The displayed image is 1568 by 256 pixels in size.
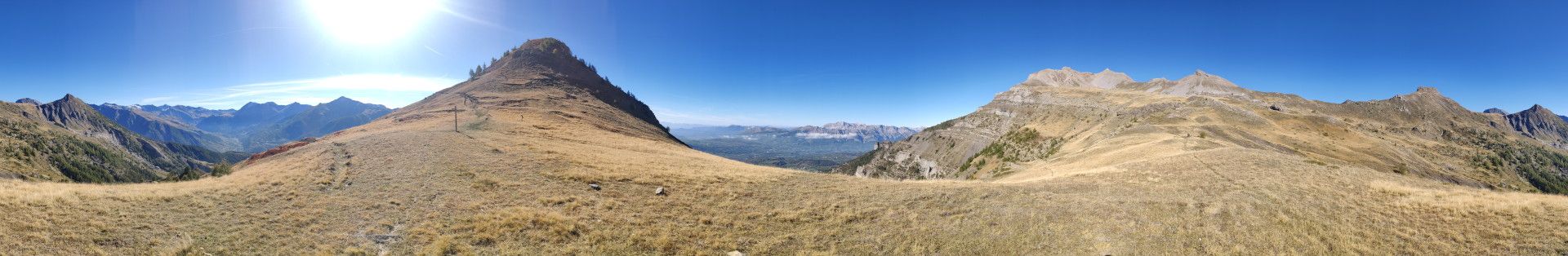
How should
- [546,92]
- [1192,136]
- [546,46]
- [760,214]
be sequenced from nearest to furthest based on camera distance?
1. [760,214]
2. [1192,136]
3. [546,92]
4. [546,46]

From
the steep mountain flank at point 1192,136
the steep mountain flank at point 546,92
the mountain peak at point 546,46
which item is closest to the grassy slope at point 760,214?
the steep mountain flank at point 1192,136

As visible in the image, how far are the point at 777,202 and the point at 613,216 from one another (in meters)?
7.70

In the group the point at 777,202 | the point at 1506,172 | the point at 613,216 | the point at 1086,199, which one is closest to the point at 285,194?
the point at 613,216

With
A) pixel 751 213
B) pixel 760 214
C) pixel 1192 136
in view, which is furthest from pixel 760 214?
pixel 1192 136

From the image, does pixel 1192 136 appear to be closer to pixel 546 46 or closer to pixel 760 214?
pixel 760 214

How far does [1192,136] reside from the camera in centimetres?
5416

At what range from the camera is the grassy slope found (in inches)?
658

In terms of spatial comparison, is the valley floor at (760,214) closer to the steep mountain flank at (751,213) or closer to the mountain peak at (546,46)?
the steep mountain flank at (751,213)

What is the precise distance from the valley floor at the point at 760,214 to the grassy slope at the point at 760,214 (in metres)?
0.09

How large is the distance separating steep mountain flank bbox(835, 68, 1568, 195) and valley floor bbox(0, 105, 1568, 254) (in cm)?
1384

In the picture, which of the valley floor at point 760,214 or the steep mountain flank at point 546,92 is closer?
the valley floor at point 760,214

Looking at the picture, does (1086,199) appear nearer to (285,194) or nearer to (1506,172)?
(285,194)

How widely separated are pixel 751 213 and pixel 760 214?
43 centimetres

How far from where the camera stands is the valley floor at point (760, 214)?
16656mm
